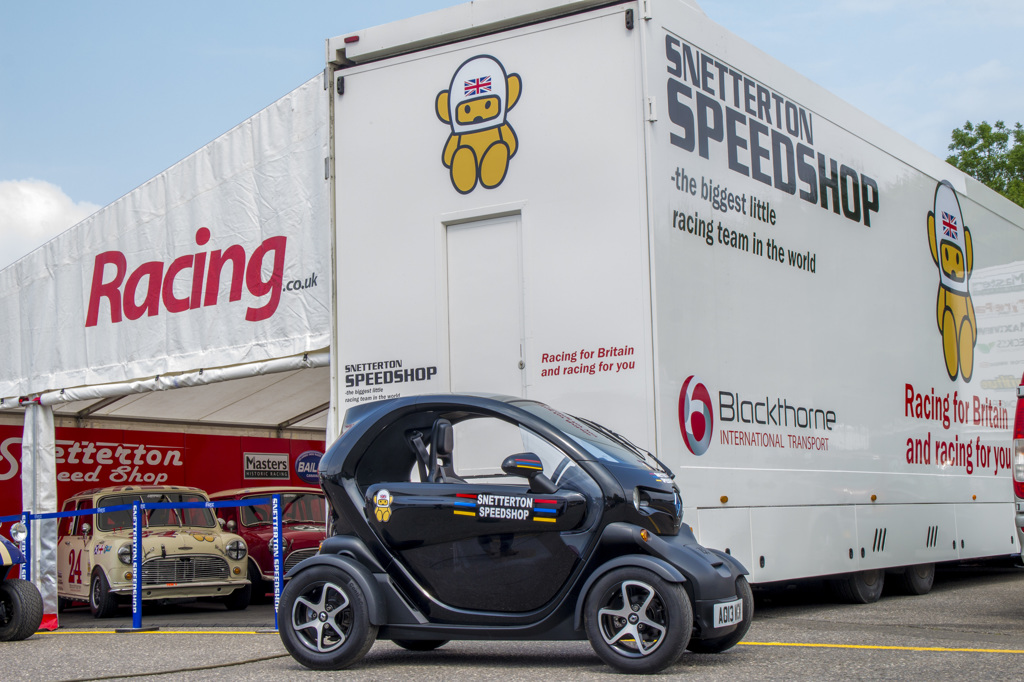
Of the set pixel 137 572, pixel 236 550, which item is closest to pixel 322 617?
pixel 137 572

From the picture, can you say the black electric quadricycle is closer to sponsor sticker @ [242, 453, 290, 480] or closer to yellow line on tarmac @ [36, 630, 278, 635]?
yellow line on tarmac @ [36, 630, 278, 635]

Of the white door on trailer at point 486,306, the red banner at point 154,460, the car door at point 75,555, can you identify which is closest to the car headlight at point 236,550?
the car door at point 75,555

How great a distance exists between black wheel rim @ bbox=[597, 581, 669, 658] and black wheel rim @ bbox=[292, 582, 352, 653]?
135 cm

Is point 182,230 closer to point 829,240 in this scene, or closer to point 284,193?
point 284,193

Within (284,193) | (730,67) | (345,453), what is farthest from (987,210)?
(345,453)

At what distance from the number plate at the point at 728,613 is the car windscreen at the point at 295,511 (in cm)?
1010

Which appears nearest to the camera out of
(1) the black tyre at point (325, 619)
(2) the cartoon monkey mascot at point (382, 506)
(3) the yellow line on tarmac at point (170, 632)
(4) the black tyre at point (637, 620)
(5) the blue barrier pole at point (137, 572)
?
(4) the black tyre at point (637, 620)

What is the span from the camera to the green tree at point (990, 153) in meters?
42.2

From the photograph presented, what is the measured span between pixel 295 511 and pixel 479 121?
8109 millimetres

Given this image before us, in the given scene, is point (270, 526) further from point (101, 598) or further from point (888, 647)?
point (888, 647)

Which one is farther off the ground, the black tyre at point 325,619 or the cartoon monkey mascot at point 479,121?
the cartoon monkey mascot at point 479,121

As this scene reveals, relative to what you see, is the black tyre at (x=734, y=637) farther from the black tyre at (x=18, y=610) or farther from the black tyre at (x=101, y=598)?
the black tyre at (x=101, y=598)

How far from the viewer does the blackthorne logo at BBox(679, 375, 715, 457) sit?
776cm

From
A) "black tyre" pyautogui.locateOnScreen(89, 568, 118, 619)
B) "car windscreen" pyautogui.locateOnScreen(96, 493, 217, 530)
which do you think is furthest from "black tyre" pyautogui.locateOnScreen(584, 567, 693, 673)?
"car windscreen" pyautogui.locateOnScreen(96, 493, 217, 530)
